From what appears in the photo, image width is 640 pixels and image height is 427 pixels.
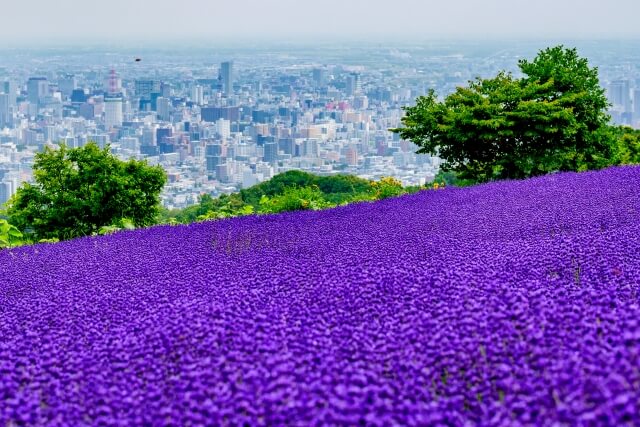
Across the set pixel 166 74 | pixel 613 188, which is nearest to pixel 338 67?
pixel 166 74

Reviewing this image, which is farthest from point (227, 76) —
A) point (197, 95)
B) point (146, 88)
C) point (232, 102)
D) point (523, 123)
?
point (523, 123)

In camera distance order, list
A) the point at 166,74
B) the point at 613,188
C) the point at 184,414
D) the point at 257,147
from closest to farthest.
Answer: the point at 184,414 < the point at 613,188 < the point at 257,147 < the point at 166,74

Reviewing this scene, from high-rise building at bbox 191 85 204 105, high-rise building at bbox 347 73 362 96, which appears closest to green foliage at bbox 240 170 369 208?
high-rise building at bbox 347 73 362 96

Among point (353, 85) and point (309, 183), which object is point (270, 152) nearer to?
point (353, 85)

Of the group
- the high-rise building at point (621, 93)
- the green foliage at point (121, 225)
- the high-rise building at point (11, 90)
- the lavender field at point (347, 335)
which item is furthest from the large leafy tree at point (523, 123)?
the high-rise building at point (11, 90)

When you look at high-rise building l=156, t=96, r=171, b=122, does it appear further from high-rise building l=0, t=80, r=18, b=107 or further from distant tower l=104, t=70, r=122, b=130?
high-rise building l=0, t=80, r=18, b=107

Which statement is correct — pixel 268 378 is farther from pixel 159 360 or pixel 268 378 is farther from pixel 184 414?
pixel 159 360

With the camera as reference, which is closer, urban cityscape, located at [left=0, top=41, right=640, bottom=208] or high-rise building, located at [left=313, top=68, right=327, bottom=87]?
urban cityscape, located at [left=0, top=41, right=640, bottom=208]
